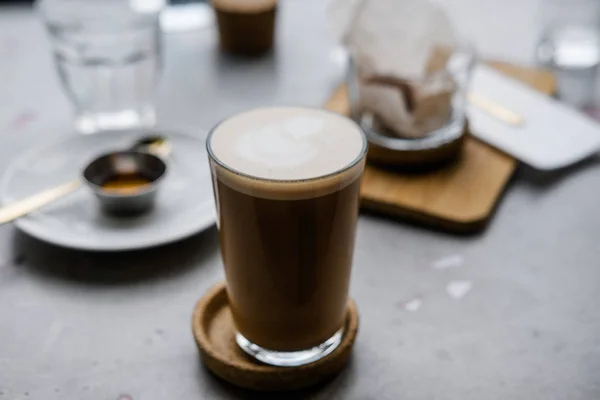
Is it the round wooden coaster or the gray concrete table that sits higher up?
the round wooden coaster

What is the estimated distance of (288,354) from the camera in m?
0.64

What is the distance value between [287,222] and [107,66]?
22.3 inches

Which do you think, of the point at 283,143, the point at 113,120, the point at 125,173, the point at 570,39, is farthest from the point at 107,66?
the point at 570,39

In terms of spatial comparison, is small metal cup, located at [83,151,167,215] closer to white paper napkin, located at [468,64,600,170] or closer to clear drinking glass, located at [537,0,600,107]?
white paper napkin, located at [468,64,600,170]

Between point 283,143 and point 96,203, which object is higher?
point 283,143

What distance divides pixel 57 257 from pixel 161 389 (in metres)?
0.22

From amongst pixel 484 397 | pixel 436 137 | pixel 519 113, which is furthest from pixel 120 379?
pixel 519 113

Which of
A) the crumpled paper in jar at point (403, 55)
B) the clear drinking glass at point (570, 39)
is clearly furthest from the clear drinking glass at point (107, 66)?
the clear drinking glass at point (570, 39)

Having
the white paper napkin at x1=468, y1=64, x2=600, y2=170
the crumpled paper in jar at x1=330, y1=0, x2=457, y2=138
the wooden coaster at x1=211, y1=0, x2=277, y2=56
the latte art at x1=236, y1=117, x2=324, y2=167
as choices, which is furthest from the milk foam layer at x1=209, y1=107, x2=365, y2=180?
the wooden coaster at x1=211, y1=0, x2=277, y2=56

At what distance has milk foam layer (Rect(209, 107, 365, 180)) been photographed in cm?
57

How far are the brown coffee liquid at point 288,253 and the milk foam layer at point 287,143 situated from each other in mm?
12

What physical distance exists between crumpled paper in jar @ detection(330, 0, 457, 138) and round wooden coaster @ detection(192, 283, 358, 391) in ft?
1.00

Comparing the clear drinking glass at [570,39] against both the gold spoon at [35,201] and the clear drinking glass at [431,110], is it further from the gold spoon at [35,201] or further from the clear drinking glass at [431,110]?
the gold spoon at [35,201]

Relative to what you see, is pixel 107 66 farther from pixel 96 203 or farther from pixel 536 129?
pixel 536 129
